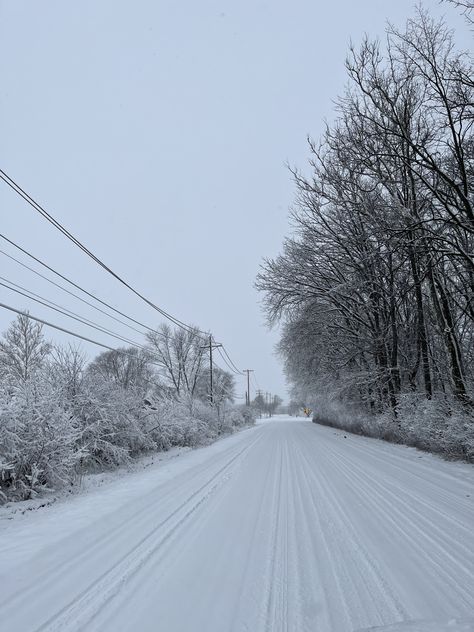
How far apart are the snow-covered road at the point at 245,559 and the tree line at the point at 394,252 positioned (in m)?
5.33

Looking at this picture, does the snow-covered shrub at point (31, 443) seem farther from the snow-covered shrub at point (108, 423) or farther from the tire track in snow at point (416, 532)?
the tire track in snow at point (416, 532)

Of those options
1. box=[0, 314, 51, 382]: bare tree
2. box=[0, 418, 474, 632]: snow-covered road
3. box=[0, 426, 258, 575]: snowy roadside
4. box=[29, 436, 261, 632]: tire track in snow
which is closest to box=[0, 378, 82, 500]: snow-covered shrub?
box=[0, 426, 258, 575]: snowy roadside

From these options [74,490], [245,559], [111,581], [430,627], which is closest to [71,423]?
[74,490]

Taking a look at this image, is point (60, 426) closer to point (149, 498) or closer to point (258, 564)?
point (149, 498)

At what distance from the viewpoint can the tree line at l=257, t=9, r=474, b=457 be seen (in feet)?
37.2

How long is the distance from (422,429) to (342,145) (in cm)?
997

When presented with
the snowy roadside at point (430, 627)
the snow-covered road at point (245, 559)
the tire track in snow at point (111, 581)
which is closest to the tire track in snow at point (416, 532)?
the snow-covered road at point (245, 559)

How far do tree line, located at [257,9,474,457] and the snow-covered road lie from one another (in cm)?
533

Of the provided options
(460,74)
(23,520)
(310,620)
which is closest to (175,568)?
(310,620)

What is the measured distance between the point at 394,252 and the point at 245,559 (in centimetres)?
1129

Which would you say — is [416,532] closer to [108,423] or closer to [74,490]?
[74,490]

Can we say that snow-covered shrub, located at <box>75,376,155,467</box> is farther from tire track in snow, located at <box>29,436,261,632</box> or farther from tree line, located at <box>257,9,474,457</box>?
tree line, located at <box>257,9,474,457</box>

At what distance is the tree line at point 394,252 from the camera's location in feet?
37.2

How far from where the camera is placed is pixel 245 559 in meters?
3.79
